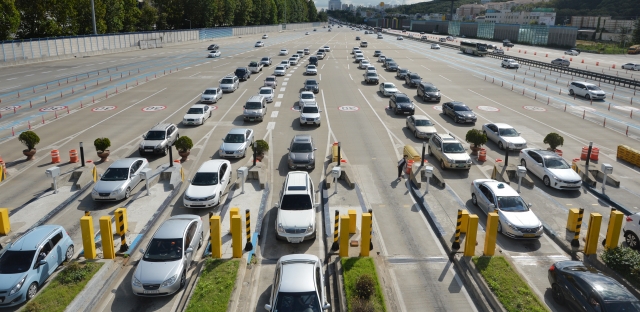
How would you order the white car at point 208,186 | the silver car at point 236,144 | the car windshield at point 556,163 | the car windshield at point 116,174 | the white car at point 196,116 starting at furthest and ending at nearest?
the white car at point 196,116, the silver car at point 236,144, the car windshield at point 556,163, the car windshield at point 116,174, the white car at point 208,186

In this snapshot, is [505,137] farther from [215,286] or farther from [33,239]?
[33,239]

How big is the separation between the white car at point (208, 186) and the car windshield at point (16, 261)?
682 centimetres

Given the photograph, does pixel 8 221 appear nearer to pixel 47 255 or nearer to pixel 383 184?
pixel 47 255

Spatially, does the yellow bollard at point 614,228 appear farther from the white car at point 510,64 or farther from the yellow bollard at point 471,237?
the white car at point 510,64

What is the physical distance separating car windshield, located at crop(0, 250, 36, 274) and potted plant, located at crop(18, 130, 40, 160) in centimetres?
1514

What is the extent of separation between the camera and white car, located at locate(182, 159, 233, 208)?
782 inches

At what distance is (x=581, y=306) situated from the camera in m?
12.3

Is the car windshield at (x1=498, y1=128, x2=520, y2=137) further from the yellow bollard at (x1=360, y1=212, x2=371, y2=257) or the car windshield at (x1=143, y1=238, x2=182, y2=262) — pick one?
the car windshield at (x1=143, y1=238, x2=182, y2=262)

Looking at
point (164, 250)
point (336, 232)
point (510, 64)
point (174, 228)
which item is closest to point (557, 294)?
point (336, 232)

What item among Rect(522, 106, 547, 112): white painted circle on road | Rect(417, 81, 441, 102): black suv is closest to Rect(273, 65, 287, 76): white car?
Rect(417, 81, 441, 102): black suv

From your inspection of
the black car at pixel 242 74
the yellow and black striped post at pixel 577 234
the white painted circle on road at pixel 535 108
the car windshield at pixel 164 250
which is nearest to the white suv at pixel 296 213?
the car windshield at pixel 164 250

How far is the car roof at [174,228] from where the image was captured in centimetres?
1486

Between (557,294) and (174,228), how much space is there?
39.6 ft

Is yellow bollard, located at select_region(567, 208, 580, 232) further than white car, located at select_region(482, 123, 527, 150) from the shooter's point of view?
No
